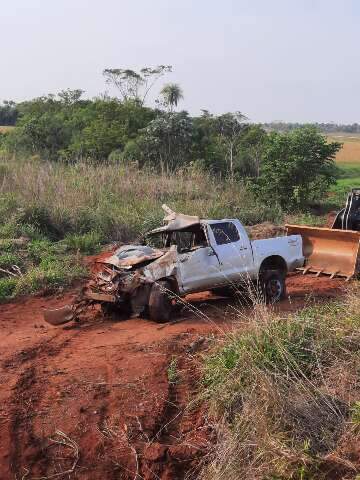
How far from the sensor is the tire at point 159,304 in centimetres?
1005

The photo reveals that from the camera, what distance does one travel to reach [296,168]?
22.4 metres

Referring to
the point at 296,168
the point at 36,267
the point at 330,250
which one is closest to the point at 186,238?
the point at 330,250

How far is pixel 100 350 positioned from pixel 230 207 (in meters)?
12.6

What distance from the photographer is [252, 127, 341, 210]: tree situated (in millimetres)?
22641

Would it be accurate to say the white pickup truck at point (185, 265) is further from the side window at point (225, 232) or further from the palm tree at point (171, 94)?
the palm tree at point (171, 94)

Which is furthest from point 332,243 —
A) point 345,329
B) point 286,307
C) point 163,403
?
point 163,403

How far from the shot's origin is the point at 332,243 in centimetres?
1344

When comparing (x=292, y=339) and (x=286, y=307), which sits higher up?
(x=292, y=339)

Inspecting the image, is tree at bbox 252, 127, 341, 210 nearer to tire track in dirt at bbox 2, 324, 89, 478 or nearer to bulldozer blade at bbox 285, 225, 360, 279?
bulldozer blade at bbox 285, 225, 360, 279

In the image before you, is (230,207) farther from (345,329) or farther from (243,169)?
(345,329)

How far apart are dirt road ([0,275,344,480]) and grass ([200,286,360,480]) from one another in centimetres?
41

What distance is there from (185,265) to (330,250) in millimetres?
4194

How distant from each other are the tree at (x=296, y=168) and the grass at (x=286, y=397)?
15.1m

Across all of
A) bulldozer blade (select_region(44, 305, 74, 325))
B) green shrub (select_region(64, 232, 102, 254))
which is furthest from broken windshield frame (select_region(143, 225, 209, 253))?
green shrub (select_region(64, 232, 102, 254))
